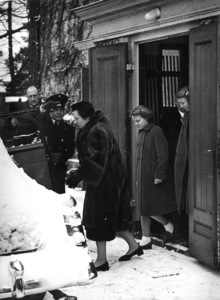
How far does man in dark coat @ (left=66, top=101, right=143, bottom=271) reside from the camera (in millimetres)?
5574

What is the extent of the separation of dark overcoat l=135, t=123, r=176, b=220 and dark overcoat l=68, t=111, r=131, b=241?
65 cm

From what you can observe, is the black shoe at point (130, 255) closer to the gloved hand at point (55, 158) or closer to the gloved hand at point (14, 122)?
the gloved hand at point (55, 158)

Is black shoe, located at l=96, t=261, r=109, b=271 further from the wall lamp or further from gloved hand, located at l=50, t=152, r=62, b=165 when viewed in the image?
the wall lamp

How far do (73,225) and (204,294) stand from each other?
5.00ft

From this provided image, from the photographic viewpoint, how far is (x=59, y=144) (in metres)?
7.21

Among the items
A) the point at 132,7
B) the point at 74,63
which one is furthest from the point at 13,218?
the point at 74,63

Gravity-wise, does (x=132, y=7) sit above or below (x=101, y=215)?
above

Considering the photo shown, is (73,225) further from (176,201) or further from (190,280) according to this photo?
(176,201)

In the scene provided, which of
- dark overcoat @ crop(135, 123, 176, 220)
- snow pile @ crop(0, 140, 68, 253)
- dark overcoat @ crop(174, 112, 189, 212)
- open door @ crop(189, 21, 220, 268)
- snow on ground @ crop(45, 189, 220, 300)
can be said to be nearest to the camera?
snow pile @ crop(0, 140, 68, 253)

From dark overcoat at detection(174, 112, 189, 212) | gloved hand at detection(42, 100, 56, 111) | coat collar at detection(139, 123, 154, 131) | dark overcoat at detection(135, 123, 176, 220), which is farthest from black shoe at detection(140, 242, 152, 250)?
gloved hand at detection(42, 100, 56, 111)

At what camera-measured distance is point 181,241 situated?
6.69m

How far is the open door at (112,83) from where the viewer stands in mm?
6812

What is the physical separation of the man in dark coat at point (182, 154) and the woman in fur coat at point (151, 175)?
0.18 metres

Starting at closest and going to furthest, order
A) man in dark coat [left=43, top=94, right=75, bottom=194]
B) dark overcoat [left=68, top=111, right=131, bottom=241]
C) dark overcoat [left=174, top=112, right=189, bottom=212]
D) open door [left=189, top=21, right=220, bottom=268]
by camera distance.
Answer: open door [left=189, top=21, right=220, bottom=268] < dark overcoat [left=68, top=111, right=131, bottom=241] < dark overcoat [left=174, top=112, right=189, bottom=212] < man in dark coat [left=43, top=94, right=75, bottom=194]
